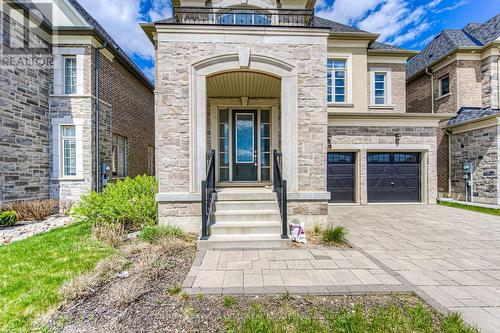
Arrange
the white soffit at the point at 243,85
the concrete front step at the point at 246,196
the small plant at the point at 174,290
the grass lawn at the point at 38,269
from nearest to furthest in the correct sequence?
the grass lawn at the point at 38,269, the small plant at the point at 174,290, the concrete front step at the point at 246,196, the white soffit at the point at 243,85

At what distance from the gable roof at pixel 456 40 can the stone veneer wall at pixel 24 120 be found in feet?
57.7

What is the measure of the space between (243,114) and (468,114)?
10830 mm

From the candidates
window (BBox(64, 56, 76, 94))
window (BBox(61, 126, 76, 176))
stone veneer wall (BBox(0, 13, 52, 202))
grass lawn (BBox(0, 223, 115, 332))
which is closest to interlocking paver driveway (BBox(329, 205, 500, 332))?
grass lawn (BBox(0, 223, 115, 332))

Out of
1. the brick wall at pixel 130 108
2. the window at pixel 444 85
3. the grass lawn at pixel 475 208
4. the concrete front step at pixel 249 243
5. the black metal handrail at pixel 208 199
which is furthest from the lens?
the window at pixel 444 85

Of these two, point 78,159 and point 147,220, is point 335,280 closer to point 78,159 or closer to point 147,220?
point 147,220

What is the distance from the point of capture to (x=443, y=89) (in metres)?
12.5

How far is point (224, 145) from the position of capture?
7.55m

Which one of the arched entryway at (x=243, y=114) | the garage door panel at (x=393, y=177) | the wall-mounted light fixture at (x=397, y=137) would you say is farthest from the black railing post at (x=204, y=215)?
the wall-mounted light fixture at (x=397, y=137)

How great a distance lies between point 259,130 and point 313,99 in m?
2.41

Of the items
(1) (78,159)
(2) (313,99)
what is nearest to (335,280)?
(2) (313,99)

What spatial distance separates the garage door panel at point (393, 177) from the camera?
392 inches

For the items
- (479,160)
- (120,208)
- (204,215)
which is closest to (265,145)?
(204,215)

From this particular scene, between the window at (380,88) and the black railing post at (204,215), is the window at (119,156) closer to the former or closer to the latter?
the black railing post at (204,215)

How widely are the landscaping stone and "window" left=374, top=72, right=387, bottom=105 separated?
12.9 meters
